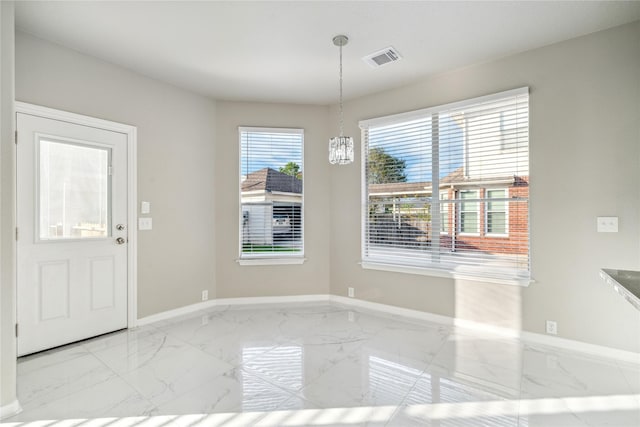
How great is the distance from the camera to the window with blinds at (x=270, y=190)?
14.3ft

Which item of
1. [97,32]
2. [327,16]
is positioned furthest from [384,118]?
[97,32]

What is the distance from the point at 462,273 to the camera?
11.3ft

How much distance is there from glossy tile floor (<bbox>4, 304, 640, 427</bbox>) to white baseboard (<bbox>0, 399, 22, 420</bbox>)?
0.14 ft

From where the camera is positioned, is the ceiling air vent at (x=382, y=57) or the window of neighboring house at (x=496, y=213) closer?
the ceiling air vent at (x=382, y=57)

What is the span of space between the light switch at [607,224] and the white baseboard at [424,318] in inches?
38.4

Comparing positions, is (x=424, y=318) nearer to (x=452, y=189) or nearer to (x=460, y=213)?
(x=460, y=213)

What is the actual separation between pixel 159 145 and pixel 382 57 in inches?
103

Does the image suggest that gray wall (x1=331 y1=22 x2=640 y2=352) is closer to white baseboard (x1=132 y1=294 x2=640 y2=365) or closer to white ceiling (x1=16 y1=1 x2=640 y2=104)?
white baseboard (x1=132 y1=294 x2=640 y2=365)

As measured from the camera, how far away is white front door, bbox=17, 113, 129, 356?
2727 mm

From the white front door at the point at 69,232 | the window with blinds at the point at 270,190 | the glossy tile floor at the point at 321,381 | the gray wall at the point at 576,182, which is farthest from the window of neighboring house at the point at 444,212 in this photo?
the white front door at the point at 69,232

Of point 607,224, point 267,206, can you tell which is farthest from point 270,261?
point 607,224

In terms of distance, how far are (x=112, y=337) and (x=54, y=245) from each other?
1.03m

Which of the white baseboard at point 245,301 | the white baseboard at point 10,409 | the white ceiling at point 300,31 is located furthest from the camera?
the white baseboard at point 245,301

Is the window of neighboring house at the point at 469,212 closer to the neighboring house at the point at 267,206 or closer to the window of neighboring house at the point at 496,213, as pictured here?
the window of neighboring house at the point at 496,213
